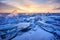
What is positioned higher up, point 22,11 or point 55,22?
point 22,11

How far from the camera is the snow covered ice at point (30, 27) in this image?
4.97 ft

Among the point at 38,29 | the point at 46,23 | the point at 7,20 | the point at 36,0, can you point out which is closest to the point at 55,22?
the point at 46,23

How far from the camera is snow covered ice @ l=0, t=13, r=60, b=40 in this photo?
1514 millimetres

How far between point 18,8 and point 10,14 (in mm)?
150

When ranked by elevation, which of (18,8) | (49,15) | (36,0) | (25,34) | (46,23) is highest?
(36,0)

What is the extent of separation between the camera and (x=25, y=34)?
1.54 meters

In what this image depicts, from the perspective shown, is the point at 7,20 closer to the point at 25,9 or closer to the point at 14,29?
the point at 14,29

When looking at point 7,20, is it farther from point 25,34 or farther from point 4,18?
point 25,34

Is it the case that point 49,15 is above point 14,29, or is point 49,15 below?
above

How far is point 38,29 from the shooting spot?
156 centimetres

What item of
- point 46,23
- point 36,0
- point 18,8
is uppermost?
point 36,0

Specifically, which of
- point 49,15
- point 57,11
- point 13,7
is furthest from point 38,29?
point 13,7

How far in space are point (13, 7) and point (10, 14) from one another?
115mm

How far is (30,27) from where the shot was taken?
158 cm
